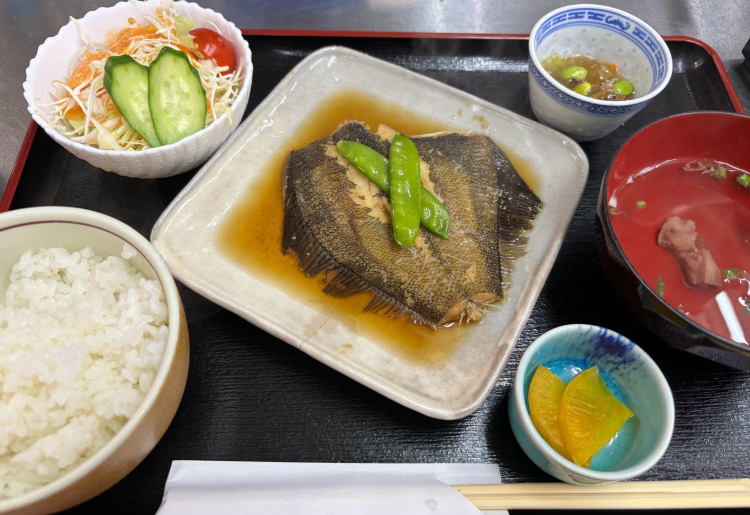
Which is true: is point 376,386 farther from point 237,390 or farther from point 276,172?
point 276,172

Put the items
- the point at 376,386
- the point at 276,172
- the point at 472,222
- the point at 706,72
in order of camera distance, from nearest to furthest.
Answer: the point at 376,386 < the point at 472,222 < the point at 276,172 < the point at 706,72

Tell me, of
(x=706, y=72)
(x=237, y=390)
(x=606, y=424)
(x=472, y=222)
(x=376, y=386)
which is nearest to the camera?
(x=606, y=424)

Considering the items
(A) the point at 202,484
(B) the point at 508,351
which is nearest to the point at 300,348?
(A) the point at 202,484

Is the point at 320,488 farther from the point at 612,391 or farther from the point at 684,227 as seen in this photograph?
the point at 684,227

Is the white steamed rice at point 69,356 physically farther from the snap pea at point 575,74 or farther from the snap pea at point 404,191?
the snap pea at point 575,74

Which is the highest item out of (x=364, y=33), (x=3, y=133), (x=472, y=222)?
(x=364, y=33)

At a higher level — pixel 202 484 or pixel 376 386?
pixel 376 386
